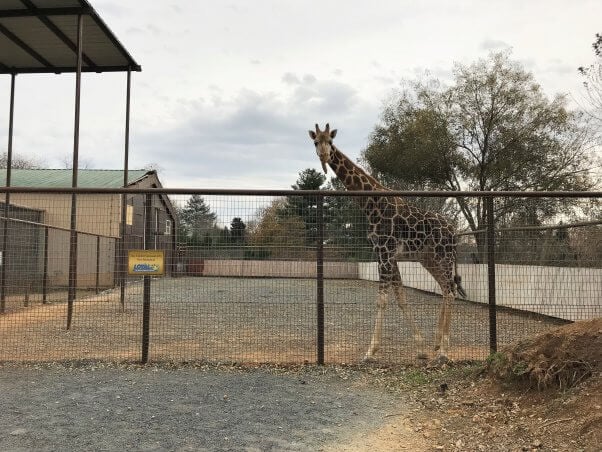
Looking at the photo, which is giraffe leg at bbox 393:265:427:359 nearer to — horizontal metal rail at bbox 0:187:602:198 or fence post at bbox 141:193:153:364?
horizontal metal rail at bbox 0:187:602:198

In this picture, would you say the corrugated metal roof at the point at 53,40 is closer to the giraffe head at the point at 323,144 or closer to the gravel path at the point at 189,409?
the giraffe head at the point at 323,144

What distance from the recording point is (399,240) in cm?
725

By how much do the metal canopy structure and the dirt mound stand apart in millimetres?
4979

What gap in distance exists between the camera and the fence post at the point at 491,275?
6473 millimetres

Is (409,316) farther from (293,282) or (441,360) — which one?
(293,282)

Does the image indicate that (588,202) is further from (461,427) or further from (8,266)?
(8,266)

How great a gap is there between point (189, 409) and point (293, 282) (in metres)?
2.35

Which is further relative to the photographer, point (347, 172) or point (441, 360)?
point (347, 172)

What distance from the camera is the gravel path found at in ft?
13.6

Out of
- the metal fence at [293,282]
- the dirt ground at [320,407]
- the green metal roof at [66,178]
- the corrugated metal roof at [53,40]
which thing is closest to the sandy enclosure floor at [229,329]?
the metal fence at [293,282]

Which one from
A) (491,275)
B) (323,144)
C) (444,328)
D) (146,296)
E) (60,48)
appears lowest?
(444,328)

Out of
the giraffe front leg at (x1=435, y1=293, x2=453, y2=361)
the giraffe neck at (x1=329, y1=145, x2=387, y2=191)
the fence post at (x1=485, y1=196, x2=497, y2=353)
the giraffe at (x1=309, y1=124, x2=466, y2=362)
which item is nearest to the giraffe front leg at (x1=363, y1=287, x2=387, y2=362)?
the giraffe at (x1=309, y1=124, x2=466, y2=362)

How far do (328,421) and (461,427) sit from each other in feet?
3.87

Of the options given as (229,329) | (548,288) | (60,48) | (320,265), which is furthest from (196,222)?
(60,48)
